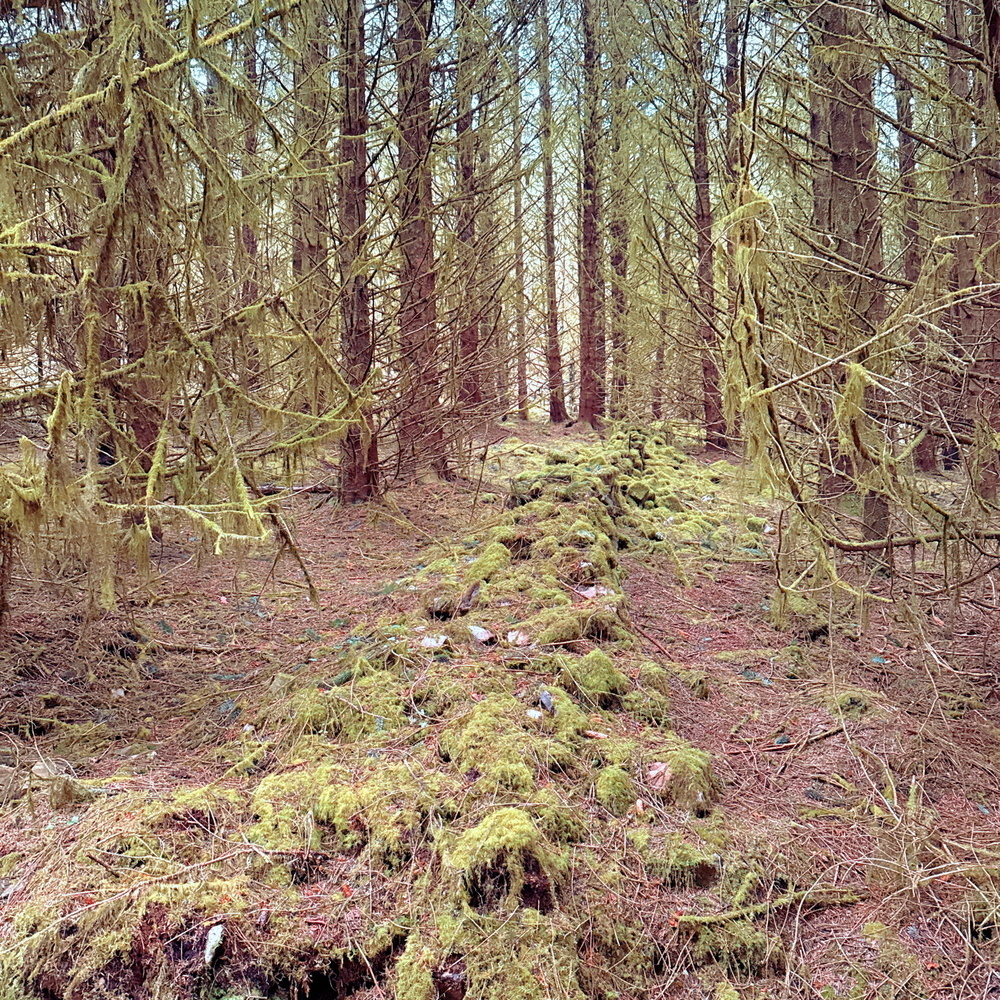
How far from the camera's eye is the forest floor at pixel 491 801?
2166 mm

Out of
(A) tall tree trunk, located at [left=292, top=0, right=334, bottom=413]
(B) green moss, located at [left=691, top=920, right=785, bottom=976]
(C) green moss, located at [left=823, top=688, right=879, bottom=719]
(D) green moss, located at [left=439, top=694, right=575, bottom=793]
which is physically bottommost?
(B) green moss, located at [left=691, top=920, right=785, bottom=976]

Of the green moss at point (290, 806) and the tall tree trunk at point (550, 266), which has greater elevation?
the tall tree trunk at point (550, 266)

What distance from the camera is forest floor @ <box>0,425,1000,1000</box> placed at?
2166mm

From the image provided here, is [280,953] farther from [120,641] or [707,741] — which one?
[120,641]

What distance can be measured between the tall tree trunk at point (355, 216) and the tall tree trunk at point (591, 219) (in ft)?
23.0

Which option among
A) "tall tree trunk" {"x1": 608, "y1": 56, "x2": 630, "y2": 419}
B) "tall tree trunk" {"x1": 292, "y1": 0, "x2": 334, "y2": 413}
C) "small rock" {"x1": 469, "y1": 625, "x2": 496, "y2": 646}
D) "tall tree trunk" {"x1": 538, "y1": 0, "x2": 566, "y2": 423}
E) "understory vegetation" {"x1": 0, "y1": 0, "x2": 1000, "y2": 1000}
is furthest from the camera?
"tall tree trunk" {"x1": 538, "y1": 0, "x2": 566, "y2": 423}

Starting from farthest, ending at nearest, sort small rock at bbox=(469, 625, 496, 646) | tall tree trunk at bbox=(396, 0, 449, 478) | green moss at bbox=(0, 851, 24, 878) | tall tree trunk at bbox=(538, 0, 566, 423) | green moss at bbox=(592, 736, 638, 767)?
tall tree trunk at bbox=(538, 0, 566, 423) → tall tree trunk at bbox=(396, 0, 449, 478) → small rock at bbox=(469, 625, 496, 646) → green moss at bbox=(592, 736, 638, 767) → green moss at bbox=(0, 851, 24, 878)

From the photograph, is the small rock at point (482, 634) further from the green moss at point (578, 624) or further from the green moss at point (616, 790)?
the green moss at point (616, 790)

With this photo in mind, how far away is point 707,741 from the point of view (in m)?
3.61

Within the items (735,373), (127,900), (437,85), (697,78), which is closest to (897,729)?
(735,373)

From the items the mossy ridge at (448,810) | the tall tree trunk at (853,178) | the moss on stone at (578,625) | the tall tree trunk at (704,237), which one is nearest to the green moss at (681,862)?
the mossy ridge at (448,810)

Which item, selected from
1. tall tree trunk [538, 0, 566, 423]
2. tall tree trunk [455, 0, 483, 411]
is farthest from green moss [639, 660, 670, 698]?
tall tree trunk [538, 0, 566, 423]

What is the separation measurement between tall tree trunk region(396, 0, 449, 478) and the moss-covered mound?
15.0ft

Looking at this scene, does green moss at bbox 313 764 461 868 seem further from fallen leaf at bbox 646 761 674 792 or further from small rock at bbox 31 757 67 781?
small rock at bbox 31 757 67 781
